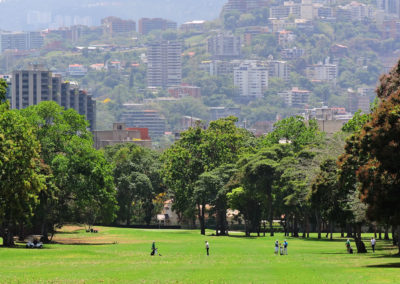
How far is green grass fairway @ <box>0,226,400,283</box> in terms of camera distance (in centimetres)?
4800

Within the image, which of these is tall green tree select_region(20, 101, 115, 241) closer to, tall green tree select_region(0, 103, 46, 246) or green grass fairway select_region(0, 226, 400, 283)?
green grass fairway select_region(0, 226, 400, 283)

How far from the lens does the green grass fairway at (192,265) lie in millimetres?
48000

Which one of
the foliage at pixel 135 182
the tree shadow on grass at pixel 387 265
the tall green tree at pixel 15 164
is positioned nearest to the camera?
the tree shadow on grass at pixel 387 265

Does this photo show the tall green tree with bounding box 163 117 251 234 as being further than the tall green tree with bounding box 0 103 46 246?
Yes

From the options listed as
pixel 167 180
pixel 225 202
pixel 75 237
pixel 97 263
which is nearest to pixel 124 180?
pixel 167 180

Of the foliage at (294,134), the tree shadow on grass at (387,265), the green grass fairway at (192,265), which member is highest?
the foliage at (294,134)

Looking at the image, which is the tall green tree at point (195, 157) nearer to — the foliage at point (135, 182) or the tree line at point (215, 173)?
the tree line at point (215, 173)

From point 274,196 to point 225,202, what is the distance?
11392 mm

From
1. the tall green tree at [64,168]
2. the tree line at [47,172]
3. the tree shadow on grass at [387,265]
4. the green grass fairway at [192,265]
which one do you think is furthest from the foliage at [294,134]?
the tree shadow on grass at [387,265]

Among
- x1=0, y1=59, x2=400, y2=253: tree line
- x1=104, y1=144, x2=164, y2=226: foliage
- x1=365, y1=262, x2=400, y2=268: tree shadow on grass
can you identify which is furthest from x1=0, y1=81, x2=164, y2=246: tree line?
x1=104, y1=144, x2=164, y2=226: foliage

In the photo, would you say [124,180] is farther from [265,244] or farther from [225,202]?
[265,244]

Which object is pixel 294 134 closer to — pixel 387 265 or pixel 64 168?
pixel 64 168

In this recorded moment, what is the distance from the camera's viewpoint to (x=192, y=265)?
2296 inches

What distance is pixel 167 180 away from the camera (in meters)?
123
